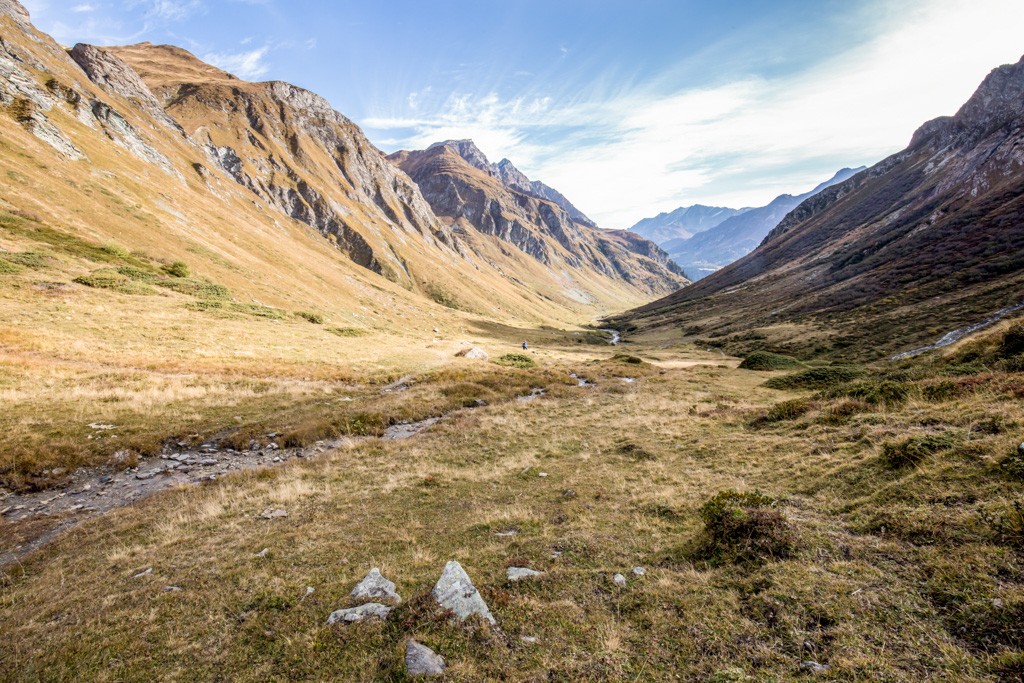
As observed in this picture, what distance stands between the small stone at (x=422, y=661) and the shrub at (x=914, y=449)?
1234 centimetres

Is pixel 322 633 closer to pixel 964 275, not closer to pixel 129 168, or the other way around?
pixel 964 275

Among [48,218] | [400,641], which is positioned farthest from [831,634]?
[48,218]

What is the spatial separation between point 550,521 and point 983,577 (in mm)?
8380

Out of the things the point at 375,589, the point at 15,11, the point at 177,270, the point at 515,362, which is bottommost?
the point at 515,362

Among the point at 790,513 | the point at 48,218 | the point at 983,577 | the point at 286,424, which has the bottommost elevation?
the point at 286,424

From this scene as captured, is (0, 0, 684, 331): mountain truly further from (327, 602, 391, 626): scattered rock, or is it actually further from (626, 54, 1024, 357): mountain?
(626, 54, 1024, 357): mountain

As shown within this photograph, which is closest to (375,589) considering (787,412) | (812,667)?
(812,667)

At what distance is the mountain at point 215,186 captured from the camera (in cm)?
5881

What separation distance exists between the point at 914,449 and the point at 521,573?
11.0 metres

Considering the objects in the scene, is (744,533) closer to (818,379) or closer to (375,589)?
(375,589)

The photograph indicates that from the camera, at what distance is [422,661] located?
6234 mm

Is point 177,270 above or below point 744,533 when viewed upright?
above

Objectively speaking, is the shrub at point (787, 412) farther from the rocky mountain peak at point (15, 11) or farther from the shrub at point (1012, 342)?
the rocky mountain peak at point (15, 11)

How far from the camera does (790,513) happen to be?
32.8 ft
